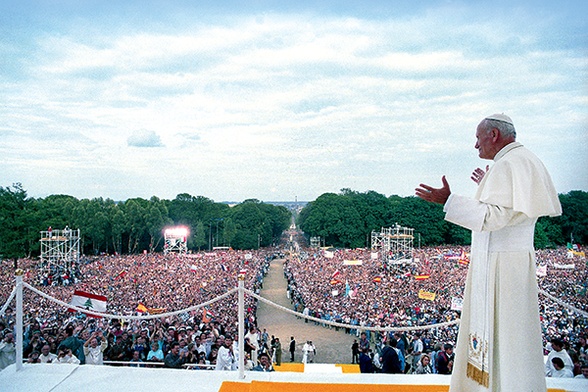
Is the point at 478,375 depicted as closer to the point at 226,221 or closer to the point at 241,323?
the point at 241,323

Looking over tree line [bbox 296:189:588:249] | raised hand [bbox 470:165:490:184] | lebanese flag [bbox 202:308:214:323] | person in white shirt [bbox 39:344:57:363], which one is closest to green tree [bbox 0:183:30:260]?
lebanese flag [bbox 202:308:214:323]

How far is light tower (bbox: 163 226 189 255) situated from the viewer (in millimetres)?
22020

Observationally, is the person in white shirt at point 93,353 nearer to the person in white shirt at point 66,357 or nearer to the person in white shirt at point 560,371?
the person in white shirt at point 66,357

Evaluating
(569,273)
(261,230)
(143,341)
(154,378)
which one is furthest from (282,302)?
(261,230)

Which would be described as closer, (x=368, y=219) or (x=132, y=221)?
(x=132, y=221)

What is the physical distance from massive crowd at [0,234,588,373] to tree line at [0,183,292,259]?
1139 mm

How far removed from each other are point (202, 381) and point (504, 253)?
1.94 meters

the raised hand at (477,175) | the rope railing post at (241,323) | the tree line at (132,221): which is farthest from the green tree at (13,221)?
the raised hand at (477,175)

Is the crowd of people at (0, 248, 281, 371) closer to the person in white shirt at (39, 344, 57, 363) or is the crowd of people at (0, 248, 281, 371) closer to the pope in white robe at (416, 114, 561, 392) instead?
the person in white shirt at (39, 344, 57, 363)

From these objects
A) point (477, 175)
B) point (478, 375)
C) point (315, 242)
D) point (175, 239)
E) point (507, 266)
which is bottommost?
point (315, 242)

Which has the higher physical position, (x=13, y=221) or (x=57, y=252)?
(x=13, y=221)

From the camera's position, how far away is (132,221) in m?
20.2

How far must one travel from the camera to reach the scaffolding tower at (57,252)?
1338 centimetres

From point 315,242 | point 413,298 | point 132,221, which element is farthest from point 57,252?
point 315,242
